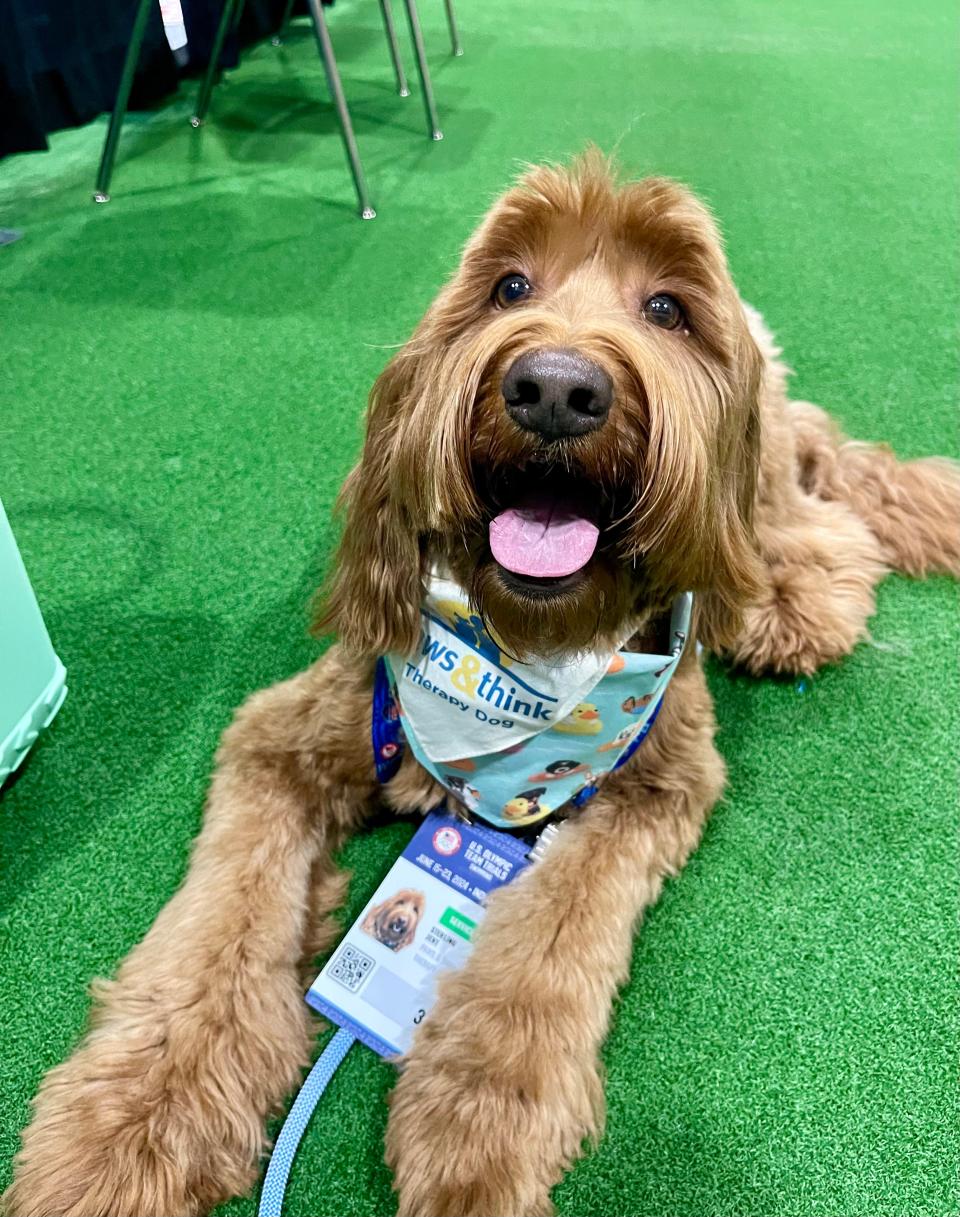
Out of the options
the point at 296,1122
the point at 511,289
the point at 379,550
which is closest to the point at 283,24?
the point at 511,289

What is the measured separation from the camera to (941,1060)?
1.56 metres

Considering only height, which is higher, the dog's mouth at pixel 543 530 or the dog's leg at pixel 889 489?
the dog's mouth at pixel 543 530

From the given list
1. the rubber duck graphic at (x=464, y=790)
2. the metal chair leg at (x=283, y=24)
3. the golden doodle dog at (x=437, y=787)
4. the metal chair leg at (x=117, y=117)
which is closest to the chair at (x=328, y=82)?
the metal chair leg at (x=117, y=117)

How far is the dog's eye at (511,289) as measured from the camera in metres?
1.37

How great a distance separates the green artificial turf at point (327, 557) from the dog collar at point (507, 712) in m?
0.27

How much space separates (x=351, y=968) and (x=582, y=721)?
571 millimetres

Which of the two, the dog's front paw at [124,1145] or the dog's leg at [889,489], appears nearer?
the dog's front paw at [124,1145]

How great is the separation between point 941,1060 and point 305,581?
1659mm

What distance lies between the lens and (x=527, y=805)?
1.64 m

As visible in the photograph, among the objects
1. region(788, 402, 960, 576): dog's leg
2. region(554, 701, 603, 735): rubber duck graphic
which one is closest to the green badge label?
region(554, 701, 603, 735): rubber duck graphic

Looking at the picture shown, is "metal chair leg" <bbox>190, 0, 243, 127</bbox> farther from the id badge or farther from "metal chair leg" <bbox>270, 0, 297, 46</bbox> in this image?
the id badge

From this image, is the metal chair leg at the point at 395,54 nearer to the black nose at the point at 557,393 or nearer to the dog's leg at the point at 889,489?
the dog's leg at the point at 889,489

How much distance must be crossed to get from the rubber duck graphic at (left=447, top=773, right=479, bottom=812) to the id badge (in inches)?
2.6

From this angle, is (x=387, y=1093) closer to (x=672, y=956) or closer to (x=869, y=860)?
(x=672, y=956)
